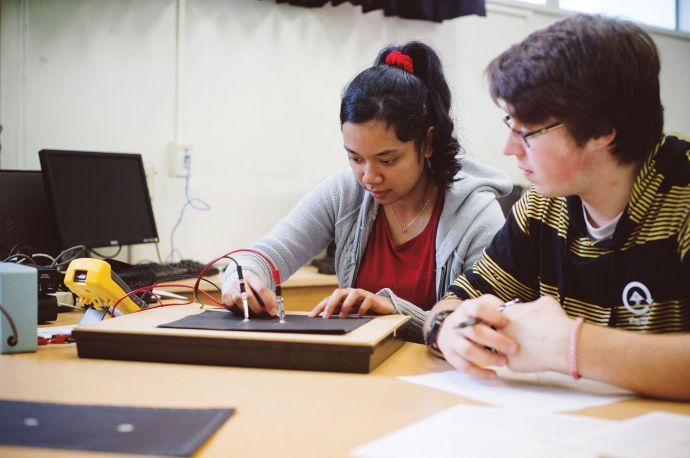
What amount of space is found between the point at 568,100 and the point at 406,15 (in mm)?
2340

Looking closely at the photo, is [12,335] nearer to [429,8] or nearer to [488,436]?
[488,436]

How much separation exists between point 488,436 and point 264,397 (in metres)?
0.30

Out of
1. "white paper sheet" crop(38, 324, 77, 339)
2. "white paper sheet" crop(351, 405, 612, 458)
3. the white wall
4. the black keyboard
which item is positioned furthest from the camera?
the white wall

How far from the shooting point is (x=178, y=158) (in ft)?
8.91

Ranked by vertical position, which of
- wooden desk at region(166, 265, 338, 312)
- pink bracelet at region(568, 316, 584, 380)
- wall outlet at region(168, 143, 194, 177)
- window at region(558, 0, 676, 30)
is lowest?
wooden desk at region(166, 265, 338, 312)

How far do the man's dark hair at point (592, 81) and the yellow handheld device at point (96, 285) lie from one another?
80 centimetres

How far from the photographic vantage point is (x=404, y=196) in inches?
66.9

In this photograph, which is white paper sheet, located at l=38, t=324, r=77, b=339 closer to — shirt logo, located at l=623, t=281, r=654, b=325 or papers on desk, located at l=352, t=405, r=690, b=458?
papers on desk, located at l=352, t=405, r=690, b=458

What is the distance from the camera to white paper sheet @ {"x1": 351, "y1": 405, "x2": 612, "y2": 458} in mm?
655

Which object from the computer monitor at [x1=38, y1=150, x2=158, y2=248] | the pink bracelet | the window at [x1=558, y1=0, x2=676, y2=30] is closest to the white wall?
the computer monitor at [x1=38, y1=150, x2=158, y2=248]

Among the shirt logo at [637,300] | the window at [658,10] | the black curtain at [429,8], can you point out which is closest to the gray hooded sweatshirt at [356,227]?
the shirt logo at [637,300]

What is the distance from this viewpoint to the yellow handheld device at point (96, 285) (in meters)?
1.22

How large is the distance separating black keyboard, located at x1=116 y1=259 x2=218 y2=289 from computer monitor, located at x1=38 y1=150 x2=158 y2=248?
0.48 feet

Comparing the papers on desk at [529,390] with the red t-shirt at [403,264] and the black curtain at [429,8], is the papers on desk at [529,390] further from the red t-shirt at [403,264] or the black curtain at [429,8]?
the black curtain at [429,8]
